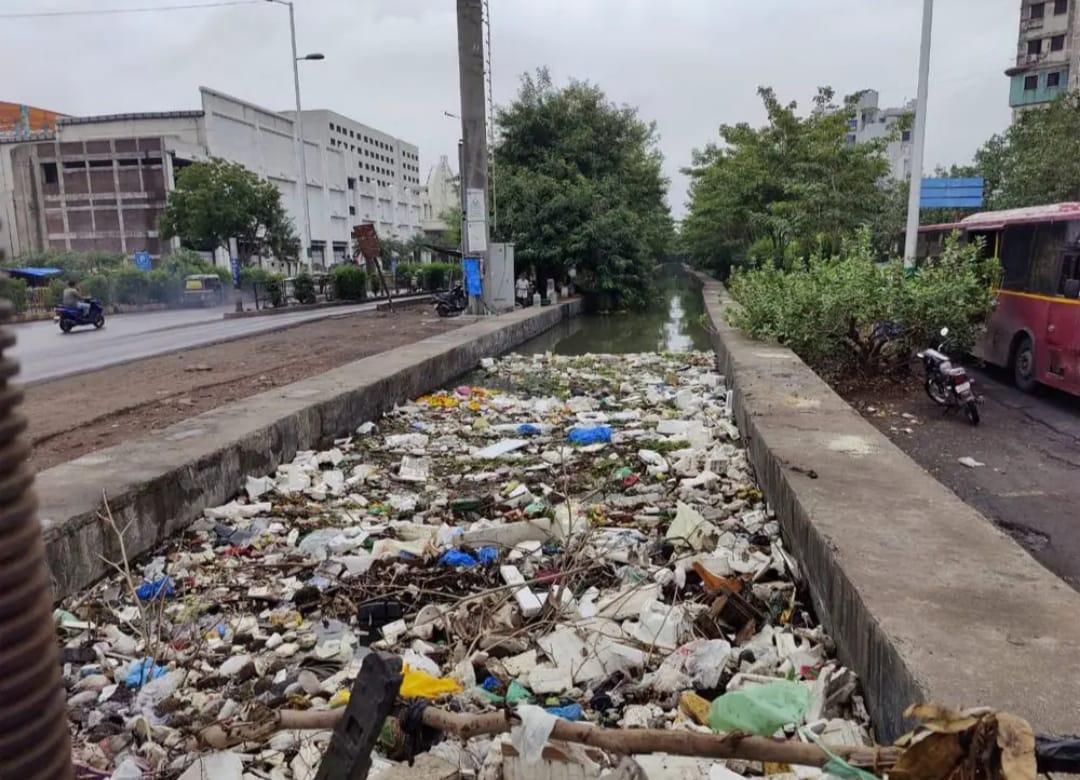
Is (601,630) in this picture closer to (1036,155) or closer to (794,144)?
(794,144)

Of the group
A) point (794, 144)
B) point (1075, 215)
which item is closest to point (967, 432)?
point (1075, 215)

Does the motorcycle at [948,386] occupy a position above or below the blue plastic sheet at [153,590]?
above

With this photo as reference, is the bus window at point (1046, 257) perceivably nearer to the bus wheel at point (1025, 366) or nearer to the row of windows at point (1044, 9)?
the bus wheel at point (1025, 366)

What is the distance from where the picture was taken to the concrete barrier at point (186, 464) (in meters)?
3.85

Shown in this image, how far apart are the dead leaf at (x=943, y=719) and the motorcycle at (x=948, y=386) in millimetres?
7311

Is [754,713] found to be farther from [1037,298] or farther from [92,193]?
[92,193]

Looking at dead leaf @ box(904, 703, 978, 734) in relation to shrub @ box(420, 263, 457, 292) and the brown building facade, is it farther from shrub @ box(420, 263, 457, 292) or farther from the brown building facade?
the brown building facade

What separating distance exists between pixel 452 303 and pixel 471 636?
16.6 meters

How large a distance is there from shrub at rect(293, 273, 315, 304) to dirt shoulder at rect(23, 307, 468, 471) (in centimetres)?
1124

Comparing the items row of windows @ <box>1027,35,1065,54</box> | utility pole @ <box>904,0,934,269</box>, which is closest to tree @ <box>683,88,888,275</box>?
utility pole @ <box>904,0,934,269</box>

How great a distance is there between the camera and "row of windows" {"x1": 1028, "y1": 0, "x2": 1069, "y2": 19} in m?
47.6

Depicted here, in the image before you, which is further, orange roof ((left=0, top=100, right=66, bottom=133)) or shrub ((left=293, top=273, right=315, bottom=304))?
orange roof ((left=0, top=100, right=66, bottom=133))

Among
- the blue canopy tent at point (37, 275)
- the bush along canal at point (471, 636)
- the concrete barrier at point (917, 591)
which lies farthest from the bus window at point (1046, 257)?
the blue canopy tent at point (37, 275)

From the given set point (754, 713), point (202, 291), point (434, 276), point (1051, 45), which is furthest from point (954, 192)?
point (1051, 45)
